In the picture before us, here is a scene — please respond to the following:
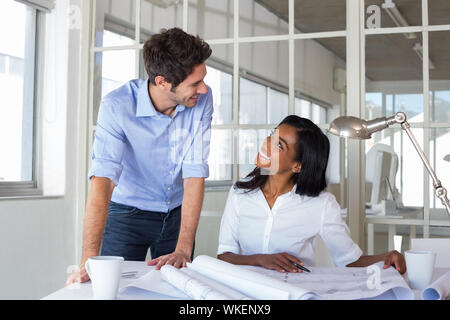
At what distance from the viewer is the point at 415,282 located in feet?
3.85

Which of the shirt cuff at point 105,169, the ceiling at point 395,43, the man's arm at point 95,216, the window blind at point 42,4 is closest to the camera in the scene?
the man's arm at point 95,216

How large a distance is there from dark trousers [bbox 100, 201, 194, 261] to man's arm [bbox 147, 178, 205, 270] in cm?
25

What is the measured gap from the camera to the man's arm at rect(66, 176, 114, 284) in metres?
1.40

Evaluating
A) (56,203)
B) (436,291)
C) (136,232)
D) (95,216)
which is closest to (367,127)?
(436,291)

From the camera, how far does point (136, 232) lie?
1861mm

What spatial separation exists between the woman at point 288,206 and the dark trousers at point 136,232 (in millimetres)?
237

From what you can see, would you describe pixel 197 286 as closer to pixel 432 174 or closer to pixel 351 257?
pixel 432 174

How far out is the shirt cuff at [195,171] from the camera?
1.70 meters

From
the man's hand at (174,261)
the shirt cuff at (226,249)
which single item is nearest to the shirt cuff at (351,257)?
the shirt cuff at (226,249)

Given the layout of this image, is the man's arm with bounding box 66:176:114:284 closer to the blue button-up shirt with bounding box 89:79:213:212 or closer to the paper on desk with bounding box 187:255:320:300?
the blue button-up shirt with bounding box 89:79:213:212

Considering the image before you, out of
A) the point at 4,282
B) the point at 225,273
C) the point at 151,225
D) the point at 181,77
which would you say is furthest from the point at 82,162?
the point at 225,273

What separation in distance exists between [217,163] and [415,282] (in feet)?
4.78

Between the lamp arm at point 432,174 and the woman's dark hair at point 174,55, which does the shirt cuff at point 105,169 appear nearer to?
the woman's dark hair at point 174,55
